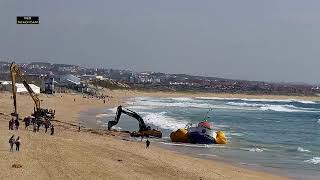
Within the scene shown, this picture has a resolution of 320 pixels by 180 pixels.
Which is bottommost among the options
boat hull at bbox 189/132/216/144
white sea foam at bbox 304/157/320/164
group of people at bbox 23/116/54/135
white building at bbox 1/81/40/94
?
white sea foam at bbox 304/157/320/164

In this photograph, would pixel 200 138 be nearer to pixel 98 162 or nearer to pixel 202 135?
pixel 202 135

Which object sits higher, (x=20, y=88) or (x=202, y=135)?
(x=20, y=88)

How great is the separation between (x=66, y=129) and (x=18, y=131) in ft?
21.4

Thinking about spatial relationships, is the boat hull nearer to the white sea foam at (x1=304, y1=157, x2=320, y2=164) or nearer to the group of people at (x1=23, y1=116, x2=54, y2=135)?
the white sea foam at (x1=304, y1=157, x2=320, y2=164)

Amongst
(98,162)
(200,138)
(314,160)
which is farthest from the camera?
(200,138)

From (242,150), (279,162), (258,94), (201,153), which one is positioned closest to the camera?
(279,162)

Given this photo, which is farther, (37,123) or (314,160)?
(37,123)

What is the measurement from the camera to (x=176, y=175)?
24922mm

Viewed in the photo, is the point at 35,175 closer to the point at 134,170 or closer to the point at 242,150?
the point at 134,170

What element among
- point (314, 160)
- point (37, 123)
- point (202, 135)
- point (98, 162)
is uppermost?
point (37, 123)

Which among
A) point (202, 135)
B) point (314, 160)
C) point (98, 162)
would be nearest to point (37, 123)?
point (202, 135)

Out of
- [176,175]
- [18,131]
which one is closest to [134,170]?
[176,175]

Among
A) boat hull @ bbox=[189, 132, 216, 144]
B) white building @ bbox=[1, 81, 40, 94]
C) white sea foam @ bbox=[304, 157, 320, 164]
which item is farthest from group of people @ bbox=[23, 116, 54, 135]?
white building @ bbox=[1, 81, 40, 94]

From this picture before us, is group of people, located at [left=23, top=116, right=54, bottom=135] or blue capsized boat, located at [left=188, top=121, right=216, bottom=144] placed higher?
group of people, located at [left=23, top=116, right=54, bottom=135]
